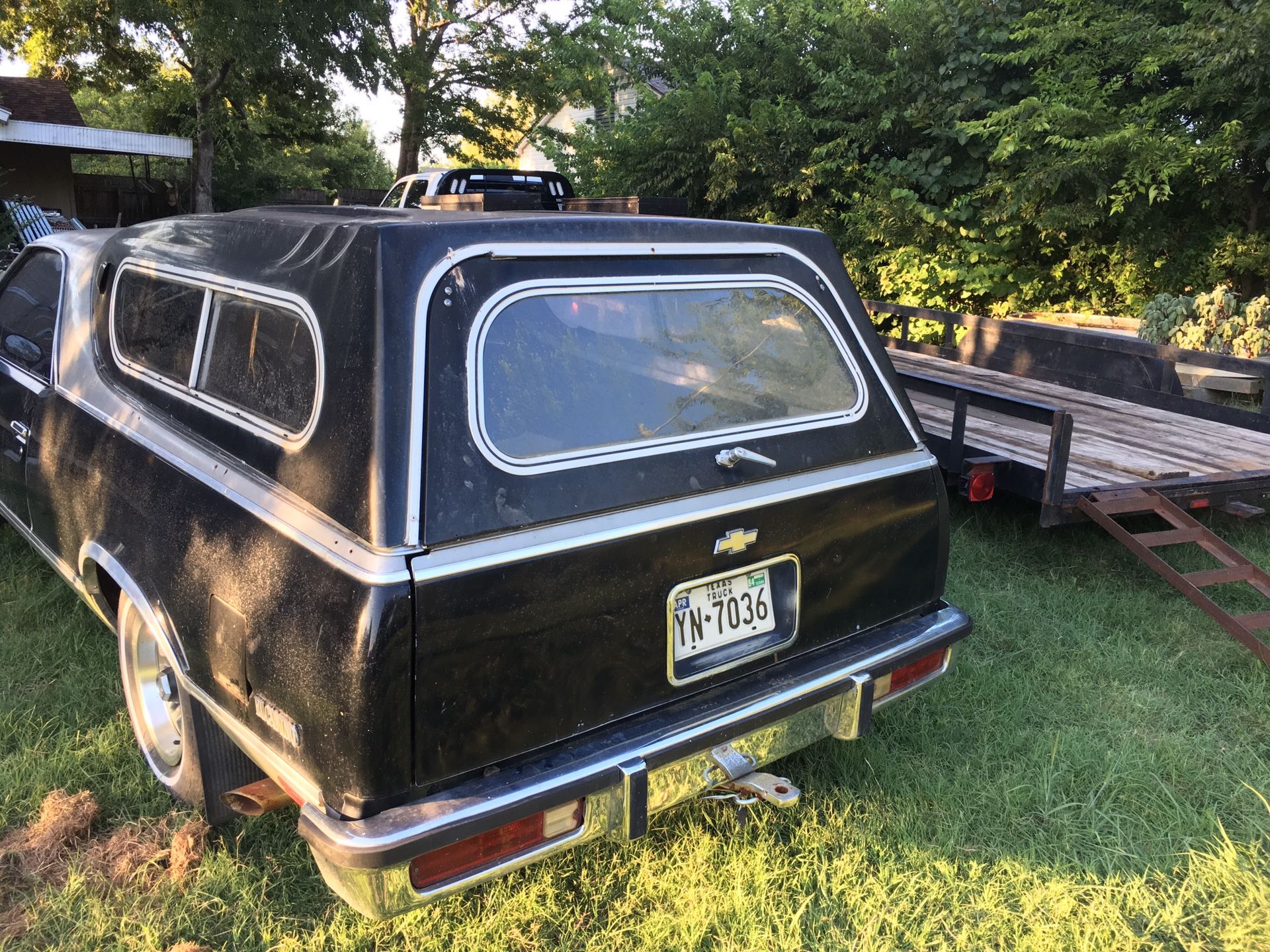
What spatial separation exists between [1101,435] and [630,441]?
399 cm

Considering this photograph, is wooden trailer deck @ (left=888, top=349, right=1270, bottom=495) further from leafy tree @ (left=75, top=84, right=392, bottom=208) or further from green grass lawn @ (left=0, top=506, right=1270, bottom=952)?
leafy tree @ (left=75, top=84, right=392, bottom=208)

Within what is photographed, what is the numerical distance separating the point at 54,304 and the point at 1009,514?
4.98 m

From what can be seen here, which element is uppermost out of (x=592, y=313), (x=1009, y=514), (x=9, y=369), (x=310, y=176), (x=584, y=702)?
(x=310, y=176)

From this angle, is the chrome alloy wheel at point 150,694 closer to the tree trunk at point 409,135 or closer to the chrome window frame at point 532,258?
the chrome window frame at point 532,258

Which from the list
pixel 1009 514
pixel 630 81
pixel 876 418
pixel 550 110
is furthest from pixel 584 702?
pixel 550 110

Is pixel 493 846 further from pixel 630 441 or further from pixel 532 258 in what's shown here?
pixel 532 258

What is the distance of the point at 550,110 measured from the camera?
26.2 meters

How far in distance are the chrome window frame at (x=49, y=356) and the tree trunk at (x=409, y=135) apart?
23.2m

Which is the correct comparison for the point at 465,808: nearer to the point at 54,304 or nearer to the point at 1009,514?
the point at 54,304

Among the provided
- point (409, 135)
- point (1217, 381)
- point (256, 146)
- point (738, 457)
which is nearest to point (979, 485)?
point (738, 457)

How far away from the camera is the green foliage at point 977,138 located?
8.52 m

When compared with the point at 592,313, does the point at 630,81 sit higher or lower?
higher

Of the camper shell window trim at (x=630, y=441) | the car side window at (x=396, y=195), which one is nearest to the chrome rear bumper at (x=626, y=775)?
the camper shell window trim at (x=630, y=441)

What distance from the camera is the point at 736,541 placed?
2281 millimetres
